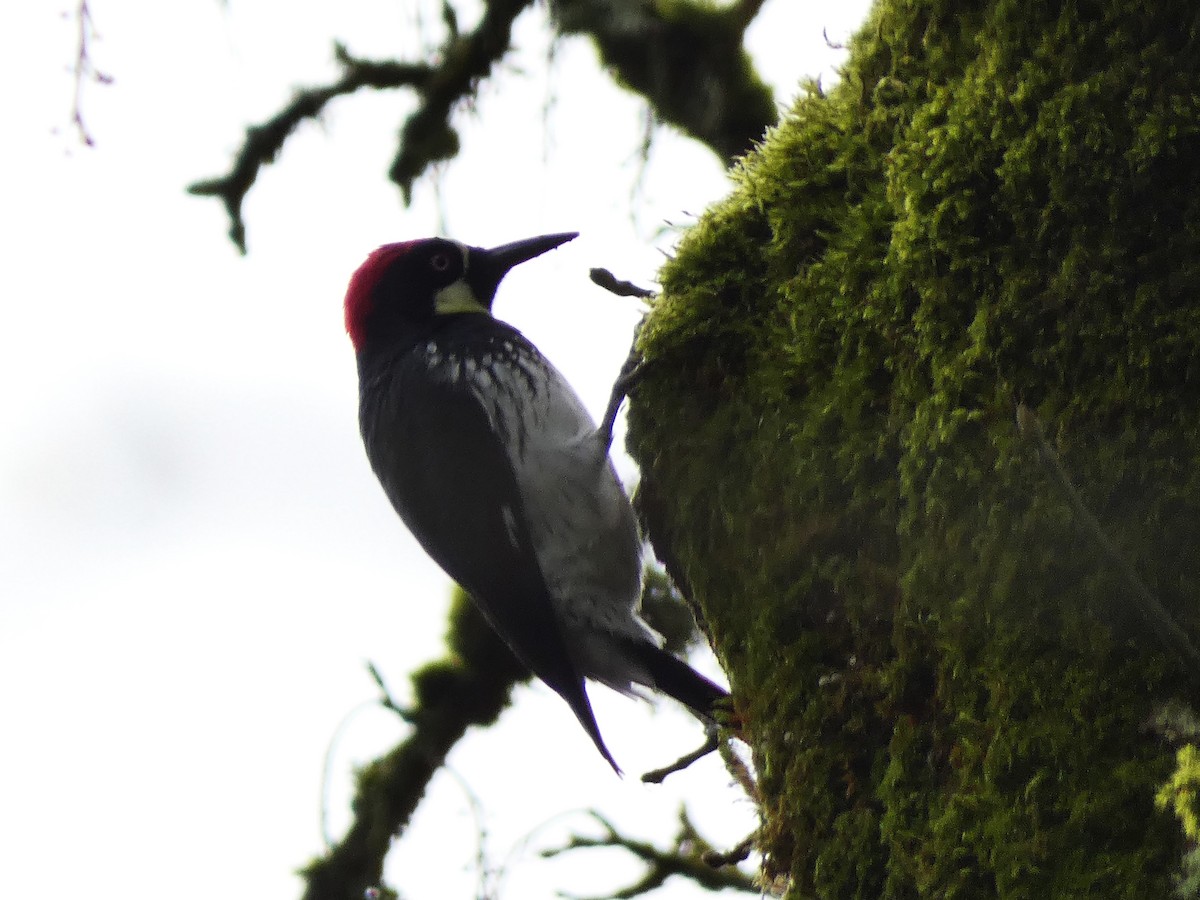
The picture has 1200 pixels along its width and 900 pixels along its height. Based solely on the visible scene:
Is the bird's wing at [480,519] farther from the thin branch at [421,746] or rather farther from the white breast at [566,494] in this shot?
the thin branch at [421,746]

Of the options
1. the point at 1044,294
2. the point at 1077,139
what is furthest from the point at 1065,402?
the point at 1077,139

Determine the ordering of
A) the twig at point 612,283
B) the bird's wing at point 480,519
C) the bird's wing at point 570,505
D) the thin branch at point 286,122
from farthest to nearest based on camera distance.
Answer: the thin branch at point 286,122 < the bird's wing at point 570,505 < the bird's wing at point 480,519 < the twig at point 612,283

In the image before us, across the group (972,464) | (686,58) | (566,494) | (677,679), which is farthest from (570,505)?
(972,464)

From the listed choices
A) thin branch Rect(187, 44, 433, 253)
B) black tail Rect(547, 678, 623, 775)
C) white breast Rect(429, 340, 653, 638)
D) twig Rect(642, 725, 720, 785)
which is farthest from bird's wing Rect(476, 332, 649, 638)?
thin branch Rect(187, 44, 433, 253)

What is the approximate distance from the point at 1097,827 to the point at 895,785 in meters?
0.34

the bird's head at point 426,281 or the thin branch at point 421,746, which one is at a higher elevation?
the bird's head at point 426,281

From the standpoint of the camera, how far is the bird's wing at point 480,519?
11.2 feet

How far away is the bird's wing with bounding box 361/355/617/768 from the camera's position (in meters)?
3.41

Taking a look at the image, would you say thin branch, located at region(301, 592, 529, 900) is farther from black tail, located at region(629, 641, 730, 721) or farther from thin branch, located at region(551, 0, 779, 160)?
thin branch, located at region(551, 0, 779, 160)

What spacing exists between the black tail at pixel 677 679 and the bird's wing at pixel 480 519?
0.22 m

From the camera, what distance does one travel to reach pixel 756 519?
2322 millimetres

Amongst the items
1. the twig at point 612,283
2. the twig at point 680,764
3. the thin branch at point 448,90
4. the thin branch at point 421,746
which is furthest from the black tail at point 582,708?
the thin branch at point 448,90

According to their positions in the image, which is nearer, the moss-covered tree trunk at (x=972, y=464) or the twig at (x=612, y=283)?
the moss-covered tree trunk at (x=972, y=464)

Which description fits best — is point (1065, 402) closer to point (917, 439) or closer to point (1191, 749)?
point (917, 439)
